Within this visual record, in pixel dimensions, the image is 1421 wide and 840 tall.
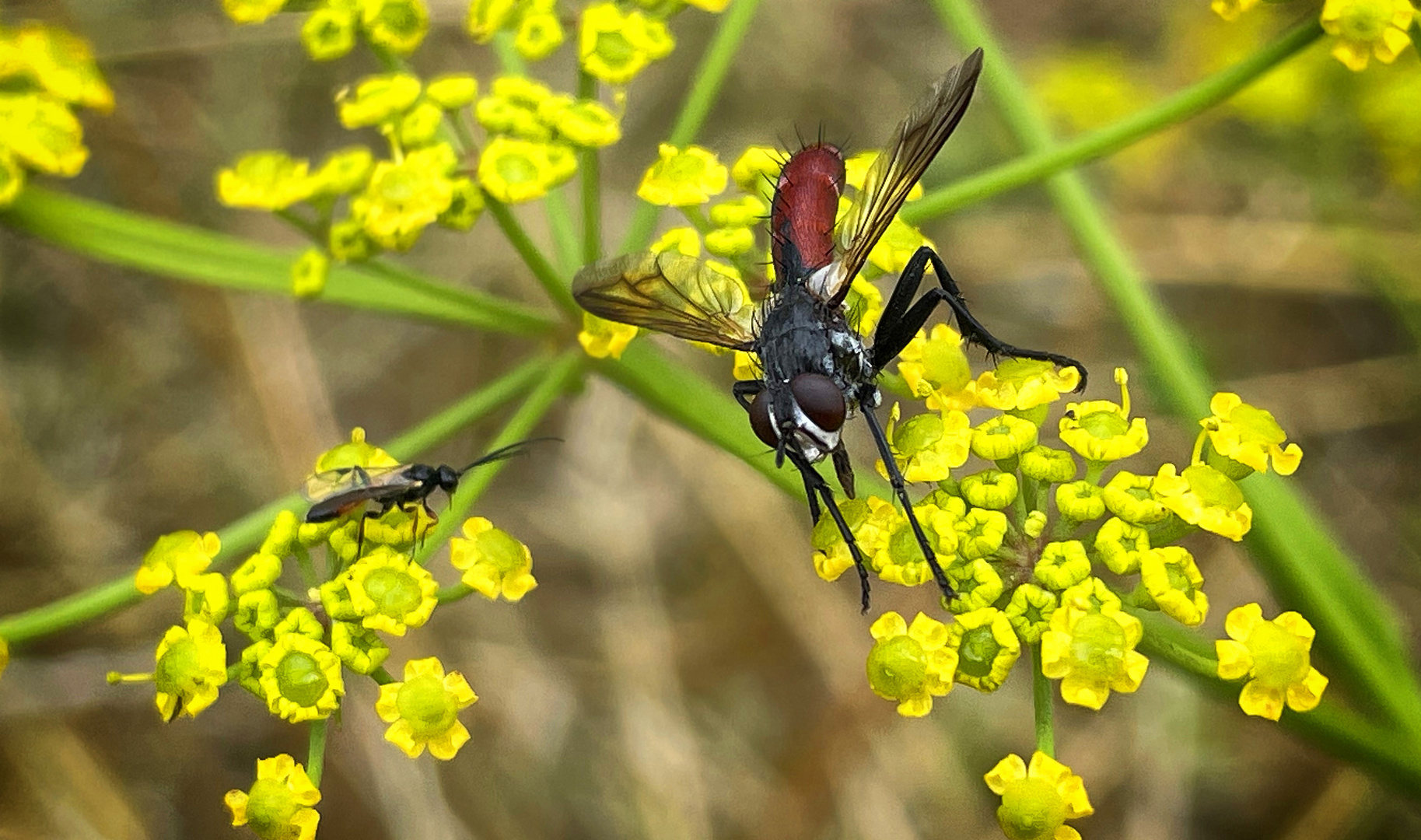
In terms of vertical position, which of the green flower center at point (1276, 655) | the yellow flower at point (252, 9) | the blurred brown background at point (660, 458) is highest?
the yellow flower at point (252, 9)

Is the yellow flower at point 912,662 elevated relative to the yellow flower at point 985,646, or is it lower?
lower

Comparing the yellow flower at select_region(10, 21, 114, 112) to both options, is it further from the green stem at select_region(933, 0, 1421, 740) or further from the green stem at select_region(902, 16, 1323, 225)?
the green stem at select_region(933, 0, 1421, 740)

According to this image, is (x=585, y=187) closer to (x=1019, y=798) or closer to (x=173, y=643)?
(x=173, y=643)

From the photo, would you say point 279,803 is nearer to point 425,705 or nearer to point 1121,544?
point 425,705

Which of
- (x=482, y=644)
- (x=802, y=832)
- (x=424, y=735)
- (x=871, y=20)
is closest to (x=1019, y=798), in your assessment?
(x=424, y=735)

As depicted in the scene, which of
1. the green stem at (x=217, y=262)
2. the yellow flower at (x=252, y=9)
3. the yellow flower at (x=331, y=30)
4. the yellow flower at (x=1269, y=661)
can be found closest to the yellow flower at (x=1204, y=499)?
the yellow flower at (x=1269, y=661)

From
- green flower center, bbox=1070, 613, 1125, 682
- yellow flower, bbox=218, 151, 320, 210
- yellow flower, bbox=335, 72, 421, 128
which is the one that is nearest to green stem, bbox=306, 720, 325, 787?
yellow flower, bbox=218, 151, 320, 210

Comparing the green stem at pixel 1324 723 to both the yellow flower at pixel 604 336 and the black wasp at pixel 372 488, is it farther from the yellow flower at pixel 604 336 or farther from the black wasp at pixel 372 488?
the black wasp at pixel 372 488
